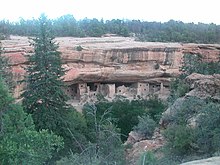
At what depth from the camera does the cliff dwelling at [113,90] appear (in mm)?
28125

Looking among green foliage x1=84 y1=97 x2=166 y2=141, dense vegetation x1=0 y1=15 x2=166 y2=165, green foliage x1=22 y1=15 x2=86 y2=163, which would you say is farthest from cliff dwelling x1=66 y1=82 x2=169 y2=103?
green foliage x1=22 y1=15 x2=86 y2=163

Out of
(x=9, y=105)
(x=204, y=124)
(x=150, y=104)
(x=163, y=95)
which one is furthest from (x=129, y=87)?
(x=9, y=105)

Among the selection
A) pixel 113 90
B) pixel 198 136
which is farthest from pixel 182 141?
pixel 113 90

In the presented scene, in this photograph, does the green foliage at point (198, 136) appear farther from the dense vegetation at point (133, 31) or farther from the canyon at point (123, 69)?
the dense vegetation at point (133, 31)

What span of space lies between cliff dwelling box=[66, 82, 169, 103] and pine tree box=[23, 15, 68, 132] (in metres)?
13.5

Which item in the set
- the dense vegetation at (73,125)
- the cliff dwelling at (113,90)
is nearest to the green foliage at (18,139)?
the dense vegetation at (73,125)

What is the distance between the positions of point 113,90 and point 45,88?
597 inches

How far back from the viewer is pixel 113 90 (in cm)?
2864

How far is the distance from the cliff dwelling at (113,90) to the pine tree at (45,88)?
530 inches

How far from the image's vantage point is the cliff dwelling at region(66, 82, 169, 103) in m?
28.1

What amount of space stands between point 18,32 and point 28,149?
35.7 meters

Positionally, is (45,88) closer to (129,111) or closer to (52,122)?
(52,122)

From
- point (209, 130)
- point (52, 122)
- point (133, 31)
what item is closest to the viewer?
point (209, 130)

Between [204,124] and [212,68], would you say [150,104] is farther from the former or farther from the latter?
[204,124]
